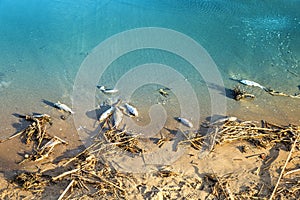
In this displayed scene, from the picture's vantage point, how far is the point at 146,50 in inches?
384

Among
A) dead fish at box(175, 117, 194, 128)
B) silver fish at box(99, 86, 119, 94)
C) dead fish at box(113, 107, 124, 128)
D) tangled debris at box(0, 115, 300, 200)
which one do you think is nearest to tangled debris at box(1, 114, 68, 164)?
tangled debris at box(0, 115, 300, 200)

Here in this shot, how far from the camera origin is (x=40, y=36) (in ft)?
34.5

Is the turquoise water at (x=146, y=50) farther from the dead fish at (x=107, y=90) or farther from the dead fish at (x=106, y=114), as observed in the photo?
the dead fish at (x=106, y=114)

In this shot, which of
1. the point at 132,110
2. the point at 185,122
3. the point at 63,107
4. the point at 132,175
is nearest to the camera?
the point at 132,175

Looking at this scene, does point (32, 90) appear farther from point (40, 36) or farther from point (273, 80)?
point (273, 80)

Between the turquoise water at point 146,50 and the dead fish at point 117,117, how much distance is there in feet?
2.38

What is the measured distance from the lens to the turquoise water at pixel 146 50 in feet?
26.7

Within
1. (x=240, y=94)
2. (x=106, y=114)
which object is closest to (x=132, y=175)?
(x=106, y=114)

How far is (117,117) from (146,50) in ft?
10.7

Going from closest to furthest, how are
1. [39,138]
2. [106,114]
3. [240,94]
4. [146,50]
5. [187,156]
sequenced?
[187,156] < [39,138] < [106,114] < [240,94] < [146,50]

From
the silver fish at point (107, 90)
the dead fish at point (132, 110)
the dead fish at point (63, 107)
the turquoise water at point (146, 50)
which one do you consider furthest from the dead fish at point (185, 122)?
the dead fish at point (63, 107)

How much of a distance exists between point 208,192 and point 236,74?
173 inches

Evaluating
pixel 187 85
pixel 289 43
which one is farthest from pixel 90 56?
pixel 289 43

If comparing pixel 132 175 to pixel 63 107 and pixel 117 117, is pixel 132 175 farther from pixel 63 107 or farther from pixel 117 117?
pixel 63 107
